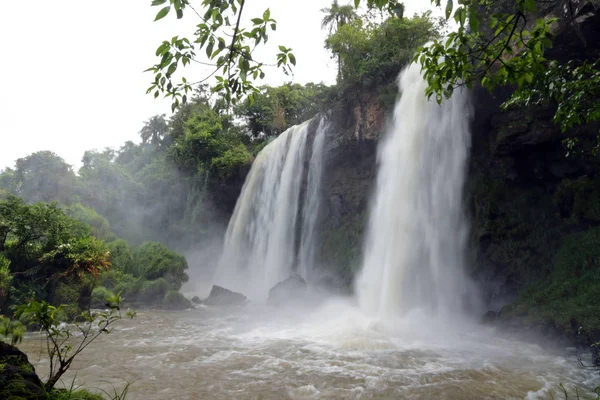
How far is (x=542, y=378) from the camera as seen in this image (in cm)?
625

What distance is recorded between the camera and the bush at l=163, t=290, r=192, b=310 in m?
14.9

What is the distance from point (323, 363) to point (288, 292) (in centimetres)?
816

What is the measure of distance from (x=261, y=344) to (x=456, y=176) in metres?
8.06

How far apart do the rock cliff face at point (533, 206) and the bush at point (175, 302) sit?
10424 millimetres

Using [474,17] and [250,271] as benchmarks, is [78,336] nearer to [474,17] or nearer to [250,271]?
[474,17]

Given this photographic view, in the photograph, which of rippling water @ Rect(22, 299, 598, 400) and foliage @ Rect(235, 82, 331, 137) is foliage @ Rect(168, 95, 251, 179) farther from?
rippling water @ Rect(22, 299, 598, 400)

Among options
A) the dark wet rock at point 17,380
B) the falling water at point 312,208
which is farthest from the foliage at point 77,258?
the falling water at point 312,208

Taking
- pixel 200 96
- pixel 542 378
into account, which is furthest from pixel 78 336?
pixel 200 96

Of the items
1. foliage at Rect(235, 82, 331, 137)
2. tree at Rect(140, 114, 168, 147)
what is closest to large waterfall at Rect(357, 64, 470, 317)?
foliage at Rect(235, 82, 331, 137)

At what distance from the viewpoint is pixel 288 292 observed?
49.6 ft

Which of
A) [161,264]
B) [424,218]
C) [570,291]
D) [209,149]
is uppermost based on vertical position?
[209,149]

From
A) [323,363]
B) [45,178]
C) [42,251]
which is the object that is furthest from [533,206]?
[45,178]

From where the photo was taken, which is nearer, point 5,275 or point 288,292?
point 5,275

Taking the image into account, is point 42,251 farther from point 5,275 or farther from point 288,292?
point 288,292
